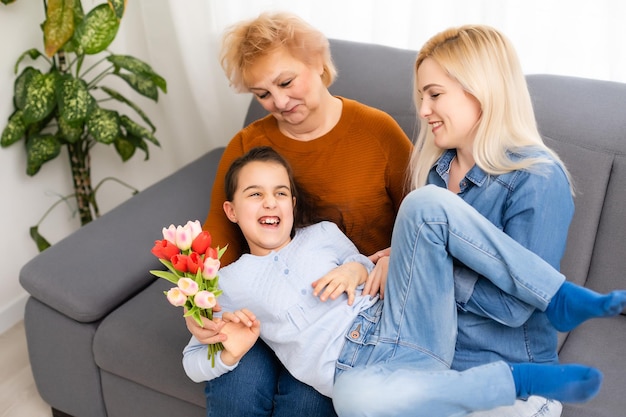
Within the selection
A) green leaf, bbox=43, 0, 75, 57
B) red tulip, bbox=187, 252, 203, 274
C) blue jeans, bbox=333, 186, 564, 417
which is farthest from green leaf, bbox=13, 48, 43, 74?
blue jeans, bbox=333, 186, 564, 417

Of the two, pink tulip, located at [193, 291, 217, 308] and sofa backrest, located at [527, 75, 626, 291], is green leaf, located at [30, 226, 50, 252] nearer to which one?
pink tulip, located at [193, 291, 217, 308]

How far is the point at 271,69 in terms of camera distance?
1742mm

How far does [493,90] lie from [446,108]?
0.10m

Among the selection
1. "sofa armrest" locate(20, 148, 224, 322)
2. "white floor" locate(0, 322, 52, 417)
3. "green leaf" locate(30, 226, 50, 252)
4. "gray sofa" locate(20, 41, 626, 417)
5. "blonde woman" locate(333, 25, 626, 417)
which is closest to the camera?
"blonde woman" locate(333, 25, 626, 417)

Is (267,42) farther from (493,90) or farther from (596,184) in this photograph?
(596,184)

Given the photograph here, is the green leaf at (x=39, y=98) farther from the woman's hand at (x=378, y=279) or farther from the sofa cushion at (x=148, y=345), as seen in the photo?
the woman's hand at (x=378, y=279)

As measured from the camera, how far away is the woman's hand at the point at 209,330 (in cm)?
148

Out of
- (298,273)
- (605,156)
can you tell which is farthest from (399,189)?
(605,156)

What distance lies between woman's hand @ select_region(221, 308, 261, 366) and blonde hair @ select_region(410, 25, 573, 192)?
588 mm

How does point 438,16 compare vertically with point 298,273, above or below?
above

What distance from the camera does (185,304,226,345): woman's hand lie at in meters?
1.48

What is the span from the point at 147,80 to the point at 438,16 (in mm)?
1047

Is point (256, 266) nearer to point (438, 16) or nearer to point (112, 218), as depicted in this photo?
point (112, 218)

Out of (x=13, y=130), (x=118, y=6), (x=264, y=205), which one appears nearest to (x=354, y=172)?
(x=264, y=205)
